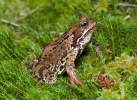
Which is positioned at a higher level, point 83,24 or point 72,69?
point 83,24

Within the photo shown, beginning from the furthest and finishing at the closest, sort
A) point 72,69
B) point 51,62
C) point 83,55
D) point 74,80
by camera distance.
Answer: point 83,55
point 51,62
point 72,69
point 74,80

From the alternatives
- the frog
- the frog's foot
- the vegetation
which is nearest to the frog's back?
the frog

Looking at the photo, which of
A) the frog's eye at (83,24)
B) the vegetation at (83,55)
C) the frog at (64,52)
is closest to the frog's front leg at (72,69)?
the frog at (64,52)

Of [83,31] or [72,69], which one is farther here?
[83,31]

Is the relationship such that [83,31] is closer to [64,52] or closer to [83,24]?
[83,24]

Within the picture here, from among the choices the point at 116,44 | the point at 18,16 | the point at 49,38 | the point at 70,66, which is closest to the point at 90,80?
the point at 70,66

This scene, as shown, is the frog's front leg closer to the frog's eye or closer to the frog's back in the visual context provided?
the frog's back

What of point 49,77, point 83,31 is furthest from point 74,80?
point 83,31
